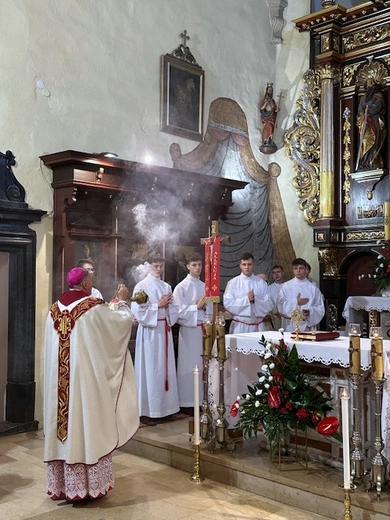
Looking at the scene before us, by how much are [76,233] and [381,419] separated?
448 cm

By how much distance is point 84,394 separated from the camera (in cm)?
490

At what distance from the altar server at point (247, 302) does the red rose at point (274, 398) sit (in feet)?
8.21

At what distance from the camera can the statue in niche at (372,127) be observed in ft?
32.9

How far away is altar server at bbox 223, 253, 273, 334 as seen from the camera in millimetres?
7676

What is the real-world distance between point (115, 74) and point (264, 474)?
595cm

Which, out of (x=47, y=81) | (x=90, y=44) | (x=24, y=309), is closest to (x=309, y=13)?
(x=90, y=44)

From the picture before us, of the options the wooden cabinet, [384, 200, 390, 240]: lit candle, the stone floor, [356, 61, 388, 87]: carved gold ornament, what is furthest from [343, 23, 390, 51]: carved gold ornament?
the stone floor

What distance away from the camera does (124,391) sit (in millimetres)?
5152

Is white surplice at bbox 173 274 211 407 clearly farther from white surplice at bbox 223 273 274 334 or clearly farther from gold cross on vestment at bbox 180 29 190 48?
gold cross on vestment at bbox 180 29 190 48

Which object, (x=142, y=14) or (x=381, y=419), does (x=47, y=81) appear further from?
(x=381, y=419)

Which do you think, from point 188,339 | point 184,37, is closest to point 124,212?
point 188,339

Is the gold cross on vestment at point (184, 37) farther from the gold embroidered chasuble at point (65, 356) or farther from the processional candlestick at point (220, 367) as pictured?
the gold embroidered chasuble at point (65, 356)

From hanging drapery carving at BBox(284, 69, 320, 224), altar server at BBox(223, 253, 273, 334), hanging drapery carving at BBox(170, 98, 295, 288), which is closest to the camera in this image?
altar server at BBox(223, 253, 273, 334)

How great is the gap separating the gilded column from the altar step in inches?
210
